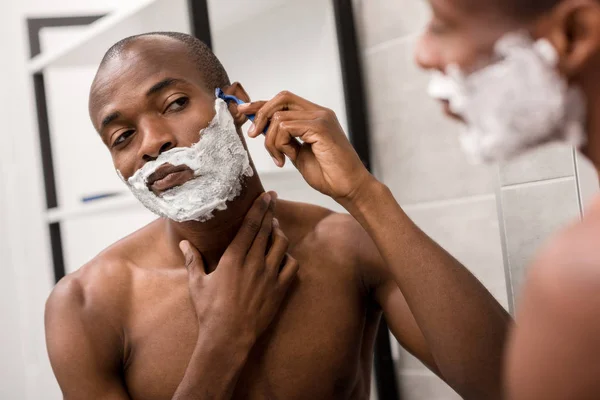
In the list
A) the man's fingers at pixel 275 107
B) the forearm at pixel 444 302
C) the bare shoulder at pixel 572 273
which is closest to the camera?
the bare shoulder at pixel 572 273

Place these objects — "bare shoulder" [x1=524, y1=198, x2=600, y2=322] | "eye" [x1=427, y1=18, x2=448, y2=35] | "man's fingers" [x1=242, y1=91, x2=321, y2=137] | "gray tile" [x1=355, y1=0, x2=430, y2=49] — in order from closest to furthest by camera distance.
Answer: "bare shoulder" [x1=524, y1=198, x2=600, y2=322], "eye" [x1=427, y1=18, x2=448, y2=35], "man's fingers" [x1=242, y1=91, x2=321, y2=137], "gray tile" [x1=355, y1=0, x2=430, y2=49]

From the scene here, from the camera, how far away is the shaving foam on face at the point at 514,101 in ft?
1.47

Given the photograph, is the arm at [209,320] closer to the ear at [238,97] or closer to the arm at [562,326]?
the ear at [238,97]

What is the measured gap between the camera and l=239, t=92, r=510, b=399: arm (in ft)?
2.66

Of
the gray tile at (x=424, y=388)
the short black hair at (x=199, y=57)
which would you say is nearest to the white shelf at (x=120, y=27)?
the short black hair at (x=199, y=57)

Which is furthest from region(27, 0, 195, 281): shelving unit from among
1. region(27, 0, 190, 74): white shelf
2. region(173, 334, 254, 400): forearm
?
region(173, 334, 254, 400): forearm

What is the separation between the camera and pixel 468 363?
813 mm

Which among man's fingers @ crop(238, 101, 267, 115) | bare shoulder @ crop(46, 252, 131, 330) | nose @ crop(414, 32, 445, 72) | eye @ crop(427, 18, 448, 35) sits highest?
eye @ crop(427, 18, 448, 35)

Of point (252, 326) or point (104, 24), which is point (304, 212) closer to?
point (252, 326)

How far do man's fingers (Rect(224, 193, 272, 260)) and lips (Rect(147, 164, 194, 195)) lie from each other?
117mm

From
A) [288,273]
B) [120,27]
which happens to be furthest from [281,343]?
[120,27]

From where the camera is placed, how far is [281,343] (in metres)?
1.02

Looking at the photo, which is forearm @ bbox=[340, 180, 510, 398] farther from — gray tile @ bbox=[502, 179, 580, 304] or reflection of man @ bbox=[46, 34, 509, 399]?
gray tile @ bbox=[502, 179, 580, 304]

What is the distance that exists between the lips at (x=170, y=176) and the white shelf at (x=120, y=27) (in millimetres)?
501
